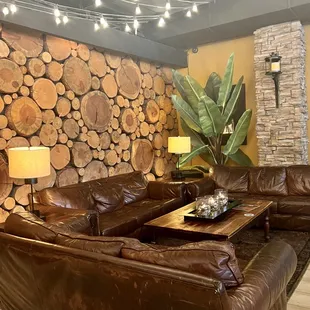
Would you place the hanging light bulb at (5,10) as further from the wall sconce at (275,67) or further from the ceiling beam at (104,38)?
the wall sconce at (275,67)

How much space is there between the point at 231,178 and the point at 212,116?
1.02m

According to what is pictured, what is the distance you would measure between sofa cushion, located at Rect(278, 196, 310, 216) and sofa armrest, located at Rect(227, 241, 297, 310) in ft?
6.79

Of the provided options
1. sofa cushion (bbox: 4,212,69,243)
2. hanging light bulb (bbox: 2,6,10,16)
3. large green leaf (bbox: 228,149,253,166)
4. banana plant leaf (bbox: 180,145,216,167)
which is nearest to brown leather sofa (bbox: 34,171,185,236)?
sofa cushion (bbox: 4,212,69,243)

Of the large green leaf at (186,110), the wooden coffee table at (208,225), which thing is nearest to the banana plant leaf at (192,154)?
the large green leaf at (186,110)

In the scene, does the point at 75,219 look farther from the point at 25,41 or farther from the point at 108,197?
the point at 25,41

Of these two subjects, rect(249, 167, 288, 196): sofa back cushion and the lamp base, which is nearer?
rect(249, 167, 288, 196): sofa back cushion

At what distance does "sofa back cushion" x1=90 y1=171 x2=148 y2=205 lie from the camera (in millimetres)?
4379

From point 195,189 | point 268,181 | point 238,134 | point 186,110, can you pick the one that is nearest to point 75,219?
point 195,189

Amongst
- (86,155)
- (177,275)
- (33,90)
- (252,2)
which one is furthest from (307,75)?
(177,275)

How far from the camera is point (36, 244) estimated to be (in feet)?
6.35

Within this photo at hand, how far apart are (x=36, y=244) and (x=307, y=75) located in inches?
189

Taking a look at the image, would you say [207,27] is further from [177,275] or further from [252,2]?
[177,275]

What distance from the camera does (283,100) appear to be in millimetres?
5000

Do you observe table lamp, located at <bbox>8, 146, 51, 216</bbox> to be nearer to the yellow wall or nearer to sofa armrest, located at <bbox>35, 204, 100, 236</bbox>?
sofa armrest, located at <bbox>35, 204, 100, 236</bbox>
